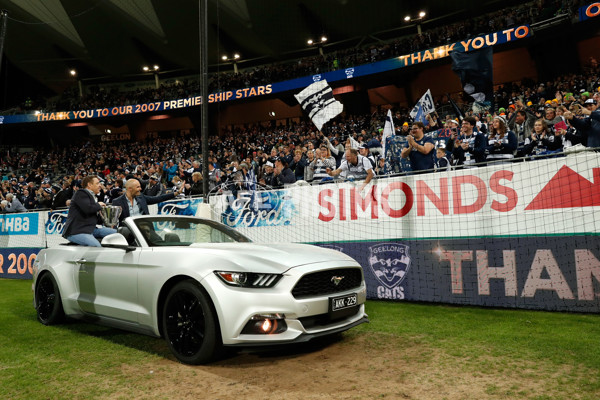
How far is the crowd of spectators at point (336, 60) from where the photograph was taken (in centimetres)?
2070

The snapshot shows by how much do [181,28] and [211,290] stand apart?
116ft

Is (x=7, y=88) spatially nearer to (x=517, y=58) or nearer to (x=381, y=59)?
(x=381, y=59)

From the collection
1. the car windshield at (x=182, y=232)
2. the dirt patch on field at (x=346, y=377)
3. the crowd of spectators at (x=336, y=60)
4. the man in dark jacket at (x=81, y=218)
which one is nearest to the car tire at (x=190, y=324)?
the dirt patch on field at (x=346, y=377)

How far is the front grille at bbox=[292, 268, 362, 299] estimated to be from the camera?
3.42m

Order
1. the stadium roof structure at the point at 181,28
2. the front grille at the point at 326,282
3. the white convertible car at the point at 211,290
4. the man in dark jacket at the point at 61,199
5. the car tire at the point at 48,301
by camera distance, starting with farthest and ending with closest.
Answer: the stadium roof structure at the point at 181,28
the man in dark jacket at the point at 61,199
the car tire at the point at 48,301
the front grille at the point at 326,282
the white convertible car at the point at 211,290

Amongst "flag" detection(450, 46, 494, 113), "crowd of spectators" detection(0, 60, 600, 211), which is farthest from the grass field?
"flag" detection(450, 46, 494, 113)

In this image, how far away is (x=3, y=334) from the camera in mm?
4789

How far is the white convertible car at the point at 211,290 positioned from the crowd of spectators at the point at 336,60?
21.5 m

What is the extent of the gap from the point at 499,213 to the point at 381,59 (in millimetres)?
21980

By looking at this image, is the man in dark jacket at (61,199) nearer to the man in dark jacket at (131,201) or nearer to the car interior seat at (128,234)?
the man in dark jacket at (131,201)

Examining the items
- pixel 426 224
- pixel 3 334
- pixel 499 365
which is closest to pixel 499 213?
pixel 426 224

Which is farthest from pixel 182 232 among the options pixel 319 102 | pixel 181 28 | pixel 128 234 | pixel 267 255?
pixel 181 28

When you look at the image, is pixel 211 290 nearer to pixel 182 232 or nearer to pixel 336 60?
pixel 182 232

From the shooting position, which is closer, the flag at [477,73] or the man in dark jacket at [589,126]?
the man in dark jacket at [589,126]
